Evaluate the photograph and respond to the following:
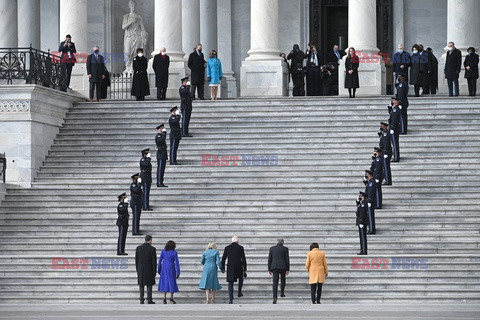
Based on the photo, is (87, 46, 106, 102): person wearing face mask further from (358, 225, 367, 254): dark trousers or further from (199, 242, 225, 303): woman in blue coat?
(199, 242, 225, 303): woman in blue coat

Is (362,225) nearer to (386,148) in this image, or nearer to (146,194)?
(386,148)

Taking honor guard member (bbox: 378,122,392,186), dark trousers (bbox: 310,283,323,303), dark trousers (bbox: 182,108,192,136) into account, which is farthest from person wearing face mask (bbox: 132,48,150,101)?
dark trousers (bbox: 310,283,323,303)

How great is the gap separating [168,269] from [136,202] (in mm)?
4668

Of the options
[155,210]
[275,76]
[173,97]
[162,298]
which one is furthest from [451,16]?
[162,298]

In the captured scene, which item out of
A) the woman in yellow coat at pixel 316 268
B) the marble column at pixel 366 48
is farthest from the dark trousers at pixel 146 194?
the marble column at pixel 366 48

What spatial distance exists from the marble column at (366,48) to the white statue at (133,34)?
12.4 m

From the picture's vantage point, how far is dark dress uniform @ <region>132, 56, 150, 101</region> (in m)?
55.2

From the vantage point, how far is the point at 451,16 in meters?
57.1

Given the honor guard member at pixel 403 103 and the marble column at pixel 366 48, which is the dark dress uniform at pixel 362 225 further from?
the marble column at pixel 366 48

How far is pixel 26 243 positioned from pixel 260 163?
25.9 ft

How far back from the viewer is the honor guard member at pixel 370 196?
4355 centimetres

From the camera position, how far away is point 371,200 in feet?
143

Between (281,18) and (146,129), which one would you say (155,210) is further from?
(281,18)

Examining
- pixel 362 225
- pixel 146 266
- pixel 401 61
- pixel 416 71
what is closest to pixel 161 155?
pixel 146 266
